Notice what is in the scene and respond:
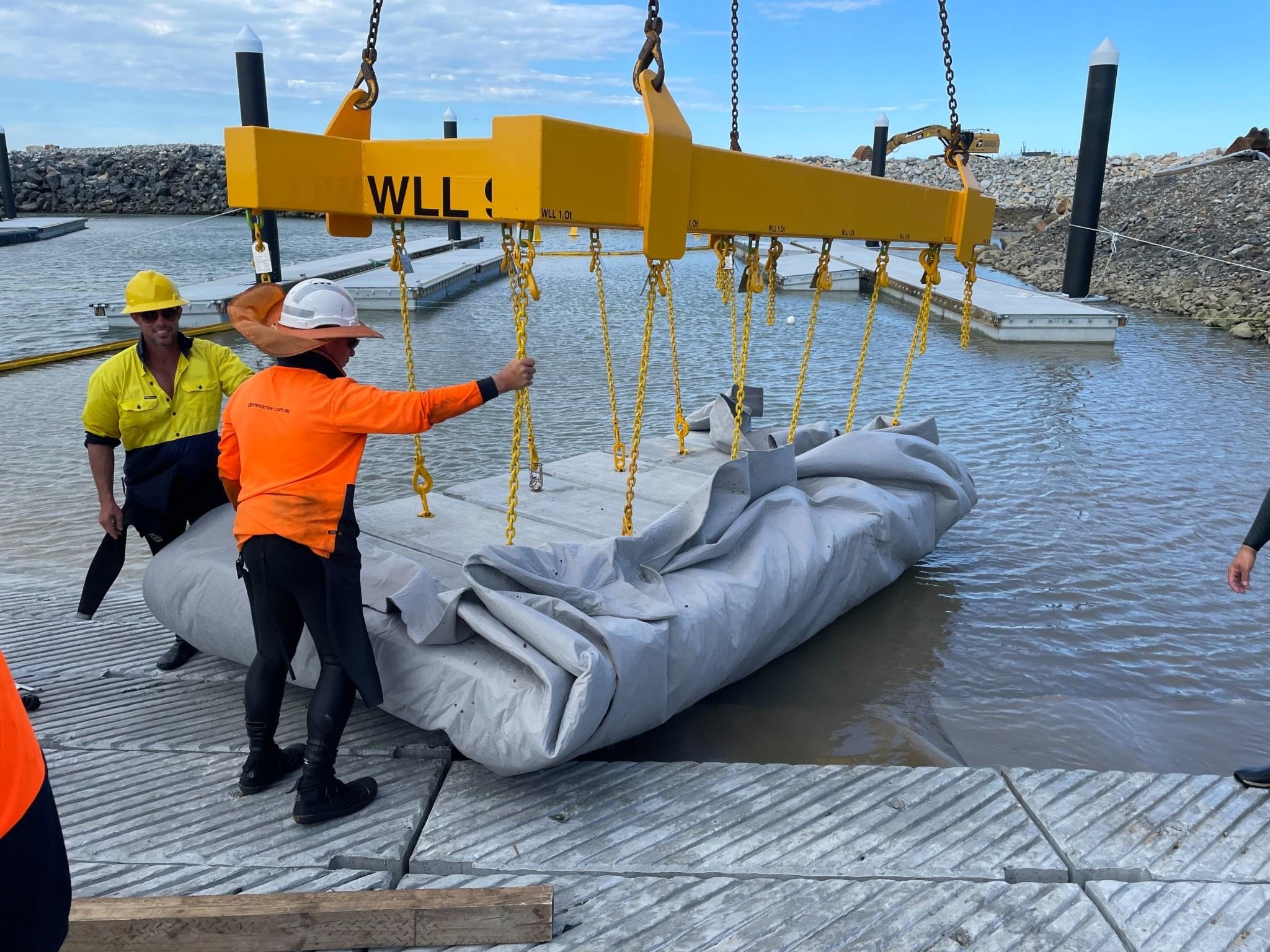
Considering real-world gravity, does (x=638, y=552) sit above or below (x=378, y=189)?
below

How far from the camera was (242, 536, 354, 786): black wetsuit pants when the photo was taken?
278 centimetres

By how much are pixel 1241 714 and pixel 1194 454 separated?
449 centimetres

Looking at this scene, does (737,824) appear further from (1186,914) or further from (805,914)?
(1186,914)

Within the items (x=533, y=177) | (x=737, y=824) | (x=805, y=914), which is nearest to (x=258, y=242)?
(x=533, y=177)

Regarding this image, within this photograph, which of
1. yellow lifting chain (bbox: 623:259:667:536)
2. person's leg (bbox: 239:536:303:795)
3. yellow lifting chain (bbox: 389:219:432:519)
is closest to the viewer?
person's leg (bbox: 239:536:303:795)

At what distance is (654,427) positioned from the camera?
8734 mm

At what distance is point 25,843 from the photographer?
1446 mm

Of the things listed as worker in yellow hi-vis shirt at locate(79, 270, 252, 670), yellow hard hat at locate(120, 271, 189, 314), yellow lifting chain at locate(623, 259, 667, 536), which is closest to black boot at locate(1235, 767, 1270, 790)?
yellow lifting chain at locate(623, 259, 667, 536)

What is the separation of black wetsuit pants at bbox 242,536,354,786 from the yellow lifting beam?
134 cm

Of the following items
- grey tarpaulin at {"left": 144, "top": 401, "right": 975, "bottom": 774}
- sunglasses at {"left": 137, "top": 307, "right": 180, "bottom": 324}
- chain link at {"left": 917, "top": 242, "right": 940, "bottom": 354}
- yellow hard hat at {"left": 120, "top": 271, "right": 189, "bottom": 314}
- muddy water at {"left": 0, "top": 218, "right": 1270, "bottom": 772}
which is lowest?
muddy water at {"left": 0, "top": 218, "right": 1270, "bottom": 772}

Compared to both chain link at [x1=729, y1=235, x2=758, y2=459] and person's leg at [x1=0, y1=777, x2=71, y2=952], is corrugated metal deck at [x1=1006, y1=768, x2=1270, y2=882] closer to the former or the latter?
chain link at [x1=729, y1=235, x2=758, y2=459]

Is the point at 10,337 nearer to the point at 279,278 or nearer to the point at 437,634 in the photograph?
the point at 279,278

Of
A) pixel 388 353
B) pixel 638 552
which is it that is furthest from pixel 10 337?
pixel 638 552

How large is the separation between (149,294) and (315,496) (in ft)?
4.62
